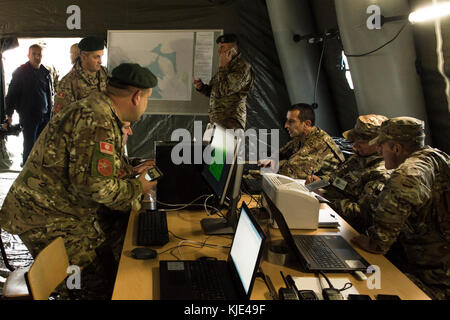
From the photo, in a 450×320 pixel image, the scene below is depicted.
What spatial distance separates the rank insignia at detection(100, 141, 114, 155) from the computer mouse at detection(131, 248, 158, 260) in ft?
1.28

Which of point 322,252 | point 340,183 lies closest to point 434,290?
point 322,252

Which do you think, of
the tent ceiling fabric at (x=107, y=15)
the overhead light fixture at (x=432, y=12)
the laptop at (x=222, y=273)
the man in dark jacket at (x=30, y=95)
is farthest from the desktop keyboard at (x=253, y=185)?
the man in dark jacket at (x=30, y=95)

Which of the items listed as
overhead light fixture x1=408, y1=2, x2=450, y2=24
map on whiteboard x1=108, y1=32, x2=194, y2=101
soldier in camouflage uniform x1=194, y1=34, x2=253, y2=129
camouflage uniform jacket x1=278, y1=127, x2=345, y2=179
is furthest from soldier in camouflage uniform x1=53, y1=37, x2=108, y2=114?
overhead light fixture x1=408, y1=2, x2=450, y2=24

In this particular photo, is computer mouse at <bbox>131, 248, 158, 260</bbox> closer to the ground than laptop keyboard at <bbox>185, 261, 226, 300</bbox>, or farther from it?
farther from it

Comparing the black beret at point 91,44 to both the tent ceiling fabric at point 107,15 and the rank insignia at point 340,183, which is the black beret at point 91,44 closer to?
the tent ceiling fabric at point 107,15

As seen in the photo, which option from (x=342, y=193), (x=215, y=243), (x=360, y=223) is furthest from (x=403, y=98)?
(x=215, y=243)

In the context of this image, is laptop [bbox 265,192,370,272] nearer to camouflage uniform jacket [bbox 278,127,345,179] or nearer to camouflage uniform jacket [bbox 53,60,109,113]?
camouflage uniform jacket [bbox 278,127,345,179]

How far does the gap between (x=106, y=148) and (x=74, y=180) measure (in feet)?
0.60

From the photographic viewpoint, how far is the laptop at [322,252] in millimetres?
1388

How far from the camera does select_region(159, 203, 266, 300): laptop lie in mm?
1108

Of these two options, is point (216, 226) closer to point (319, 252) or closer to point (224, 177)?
point (224, 177)

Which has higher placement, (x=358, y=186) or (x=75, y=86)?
(x=75, y=86)

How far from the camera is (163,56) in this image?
4.78 m
